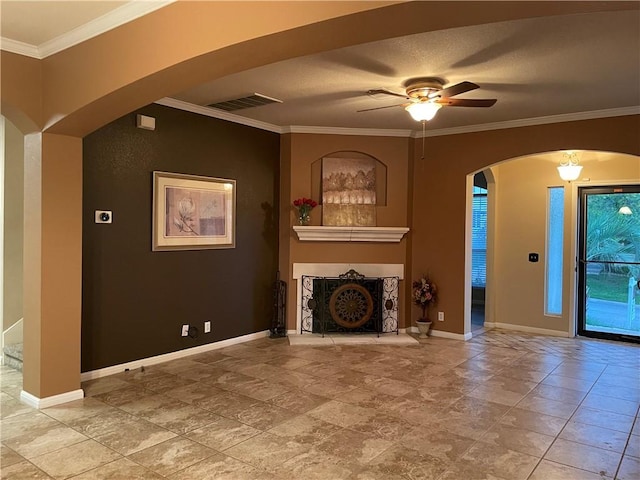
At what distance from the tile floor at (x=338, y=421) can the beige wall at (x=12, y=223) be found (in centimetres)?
85

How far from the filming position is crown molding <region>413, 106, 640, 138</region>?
15.8ft

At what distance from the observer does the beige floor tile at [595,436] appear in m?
3.04

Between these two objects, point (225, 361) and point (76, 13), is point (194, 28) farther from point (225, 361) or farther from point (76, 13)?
point (225, 361)

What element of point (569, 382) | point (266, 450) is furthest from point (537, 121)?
point (266, 450)

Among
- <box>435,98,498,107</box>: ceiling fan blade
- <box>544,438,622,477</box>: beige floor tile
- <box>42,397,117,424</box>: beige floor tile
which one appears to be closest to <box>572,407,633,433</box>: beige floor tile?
<box>544,438,622,477</box>: beige floor tile

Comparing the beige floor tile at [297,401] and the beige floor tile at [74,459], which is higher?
the beige floor tile at [297,401]

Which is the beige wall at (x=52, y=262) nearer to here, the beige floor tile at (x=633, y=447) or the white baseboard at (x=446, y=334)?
the beige floor tile at (x=633, y=447)

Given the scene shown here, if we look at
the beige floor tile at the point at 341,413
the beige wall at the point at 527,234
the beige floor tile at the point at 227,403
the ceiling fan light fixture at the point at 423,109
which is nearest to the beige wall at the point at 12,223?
the beige floor tile at the point at 227,403

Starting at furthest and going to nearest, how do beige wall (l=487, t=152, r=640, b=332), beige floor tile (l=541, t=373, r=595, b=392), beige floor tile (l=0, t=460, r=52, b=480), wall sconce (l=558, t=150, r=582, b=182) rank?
beige wall (l=487, t=152, r=640, b=332) → wall sconce (l=558, t=150, r=582, b=182) → beige floor tile (l=541, t=373, r=595, b=392) → beige floor tile (l=0, t=460, r=52, b=480)

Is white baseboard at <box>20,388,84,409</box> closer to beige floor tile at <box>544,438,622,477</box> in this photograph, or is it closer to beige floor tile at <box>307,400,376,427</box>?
beige floor tile at <box>307,400,376,427</box>

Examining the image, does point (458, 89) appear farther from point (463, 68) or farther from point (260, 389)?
point (260, 389)

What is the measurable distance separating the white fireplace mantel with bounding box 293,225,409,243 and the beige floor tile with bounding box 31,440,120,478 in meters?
3.44

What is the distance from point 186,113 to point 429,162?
313 centimetres

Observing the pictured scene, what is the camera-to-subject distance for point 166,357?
481 centimetres
